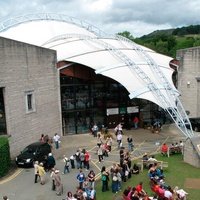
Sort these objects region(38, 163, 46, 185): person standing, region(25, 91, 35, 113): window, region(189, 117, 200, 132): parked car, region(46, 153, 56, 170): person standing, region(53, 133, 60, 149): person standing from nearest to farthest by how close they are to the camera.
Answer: region(38, 163, 46, 185): person standing → region(46, 153, 56, 170): person standing → region(25, 91, 35, 113): window → region(53, 133, 60, 149): person standing → region(189, 117, 200, 132): parked car

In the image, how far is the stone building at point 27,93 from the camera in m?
28.0

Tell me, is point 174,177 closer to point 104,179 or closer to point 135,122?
point 104,179

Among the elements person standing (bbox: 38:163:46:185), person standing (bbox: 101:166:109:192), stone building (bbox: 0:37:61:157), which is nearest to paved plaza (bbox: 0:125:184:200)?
person standing (bbox: 38:163:46:185)

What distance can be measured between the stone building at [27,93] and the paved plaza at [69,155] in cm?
255

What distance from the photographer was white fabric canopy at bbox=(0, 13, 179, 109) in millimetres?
32781

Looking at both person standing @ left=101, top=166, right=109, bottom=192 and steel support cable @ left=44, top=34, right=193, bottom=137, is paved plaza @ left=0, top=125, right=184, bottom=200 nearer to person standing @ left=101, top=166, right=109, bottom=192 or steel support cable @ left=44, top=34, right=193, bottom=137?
person standing @ left=101, top=166, right=109, bottom=192

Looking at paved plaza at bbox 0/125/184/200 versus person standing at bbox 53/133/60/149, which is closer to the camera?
paved plaza at bbox 0/125/184/200

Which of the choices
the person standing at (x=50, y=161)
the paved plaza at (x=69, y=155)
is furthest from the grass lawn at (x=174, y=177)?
the person standing at (x=50, y=161)

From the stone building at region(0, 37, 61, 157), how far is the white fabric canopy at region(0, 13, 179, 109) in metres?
3.59

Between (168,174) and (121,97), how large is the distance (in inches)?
595

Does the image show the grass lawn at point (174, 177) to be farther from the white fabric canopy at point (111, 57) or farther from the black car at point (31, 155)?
the white fabric canopy at point (111, 57)

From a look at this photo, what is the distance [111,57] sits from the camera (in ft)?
121

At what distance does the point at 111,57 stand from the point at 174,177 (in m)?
16.1

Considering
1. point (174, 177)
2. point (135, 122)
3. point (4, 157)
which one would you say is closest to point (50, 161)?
point (4, 157)
